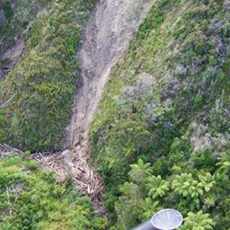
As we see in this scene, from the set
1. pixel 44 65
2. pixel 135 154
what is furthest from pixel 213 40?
pixel 44 65

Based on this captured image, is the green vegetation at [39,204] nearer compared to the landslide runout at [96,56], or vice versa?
the green vegetation at [39,204]

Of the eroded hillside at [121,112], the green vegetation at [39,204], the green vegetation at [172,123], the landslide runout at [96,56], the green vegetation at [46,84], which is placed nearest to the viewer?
the green vegetation at [172,123]

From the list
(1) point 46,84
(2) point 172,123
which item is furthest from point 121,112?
(1) point 46,84

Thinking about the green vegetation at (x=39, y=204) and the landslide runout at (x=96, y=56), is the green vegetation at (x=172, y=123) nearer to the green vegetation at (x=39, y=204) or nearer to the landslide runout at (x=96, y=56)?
the landslide runout at (x=96, y=56)

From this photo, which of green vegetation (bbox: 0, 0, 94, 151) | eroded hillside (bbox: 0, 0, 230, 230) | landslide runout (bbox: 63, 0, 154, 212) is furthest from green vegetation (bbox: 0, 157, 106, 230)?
green vegetation (bbox: 0, 0, 94, 151)

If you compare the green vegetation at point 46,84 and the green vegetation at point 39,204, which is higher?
the green vegetation at point 46,84

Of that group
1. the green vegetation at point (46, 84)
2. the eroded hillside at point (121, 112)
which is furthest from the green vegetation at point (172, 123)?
the green vegetation at point (46, 84)

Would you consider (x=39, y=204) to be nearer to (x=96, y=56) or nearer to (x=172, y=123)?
(x=172, y=123)
